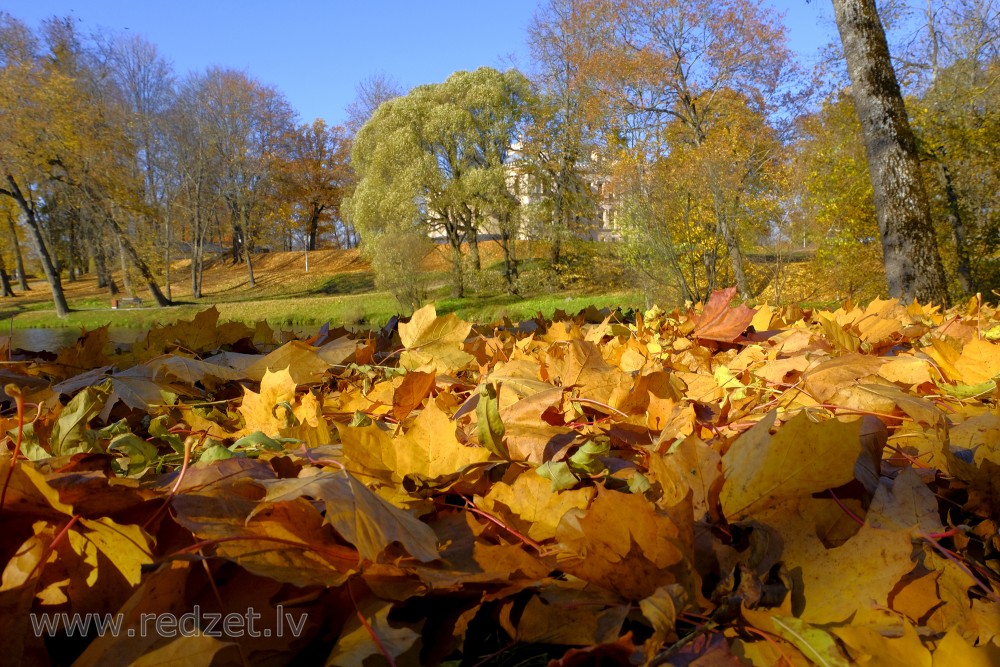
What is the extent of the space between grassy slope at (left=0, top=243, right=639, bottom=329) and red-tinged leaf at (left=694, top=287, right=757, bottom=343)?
7.82 metres

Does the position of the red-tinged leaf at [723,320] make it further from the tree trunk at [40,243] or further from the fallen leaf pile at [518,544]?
the tree trunk at [40,243]

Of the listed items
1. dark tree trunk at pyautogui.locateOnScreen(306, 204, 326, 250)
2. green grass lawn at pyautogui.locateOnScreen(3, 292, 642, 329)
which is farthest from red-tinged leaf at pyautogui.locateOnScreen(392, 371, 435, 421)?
dark tree trunk at pyautogui.locateOnScreen(306, 204, 326, 250)

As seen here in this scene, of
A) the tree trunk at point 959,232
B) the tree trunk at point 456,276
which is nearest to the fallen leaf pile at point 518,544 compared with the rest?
the tree trunk at point 959,232

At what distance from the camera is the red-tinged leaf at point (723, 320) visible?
118cm

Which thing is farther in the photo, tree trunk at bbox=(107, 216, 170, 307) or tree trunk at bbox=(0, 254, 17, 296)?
tree trunk at bbox=(0, 254, 17, 296)

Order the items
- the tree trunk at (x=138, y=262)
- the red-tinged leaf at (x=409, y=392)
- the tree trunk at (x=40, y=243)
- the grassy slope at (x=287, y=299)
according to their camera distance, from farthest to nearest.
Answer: the tree trunk at (x=138, y=262)
the tree trunk at (x=40, y=243)
the grassy slope at (x=287, y=299)
the red-tinged leaf at (x=409, y=392)

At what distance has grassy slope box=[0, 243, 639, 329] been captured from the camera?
16.3m

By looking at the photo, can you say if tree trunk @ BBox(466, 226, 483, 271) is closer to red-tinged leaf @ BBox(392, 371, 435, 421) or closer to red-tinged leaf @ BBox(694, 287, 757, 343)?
red-tinged leaf @ BBox(694, 287, 757, 343)

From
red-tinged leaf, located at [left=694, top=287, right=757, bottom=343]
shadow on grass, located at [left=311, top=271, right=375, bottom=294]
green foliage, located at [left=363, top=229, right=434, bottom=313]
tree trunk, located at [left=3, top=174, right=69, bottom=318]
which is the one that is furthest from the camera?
shadow on grass, located at [left=311, top=271, right=375, bottom=294]

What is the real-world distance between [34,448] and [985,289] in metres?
13.3

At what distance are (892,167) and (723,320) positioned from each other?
4.44 metres

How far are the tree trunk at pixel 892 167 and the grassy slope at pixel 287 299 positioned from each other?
189 inches

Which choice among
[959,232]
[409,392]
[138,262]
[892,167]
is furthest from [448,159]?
[409,392]

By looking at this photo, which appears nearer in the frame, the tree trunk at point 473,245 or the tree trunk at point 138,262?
the tree trunk at point 138,262
